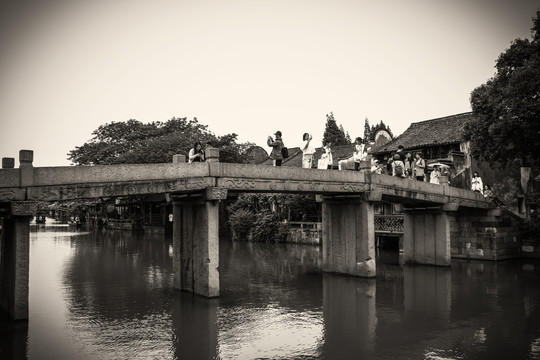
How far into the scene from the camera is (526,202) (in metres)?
30.8

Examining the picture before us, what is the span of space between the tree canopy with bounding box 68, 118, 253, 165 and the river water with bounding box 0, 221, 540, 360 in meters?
21.8

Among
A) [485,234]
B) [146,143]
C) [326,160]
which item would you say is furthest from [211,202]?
[146,143]

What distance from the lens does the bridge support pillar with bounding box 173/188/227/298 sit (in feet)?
53.9

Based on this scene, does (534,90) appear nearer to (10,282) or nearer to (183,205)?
(183,205)

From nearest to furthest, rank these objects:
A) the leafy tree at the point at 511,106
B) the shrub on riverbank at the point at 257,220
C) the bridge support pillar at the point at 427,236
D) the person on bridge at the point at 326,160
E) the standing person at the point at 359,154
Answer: the person on bridge at the point at 326,160 < the standing person at the point at 359,154 < the leafy tree at the point at 511,106 < the bridge support pillar at the point at 427,236 < the shrub on riverbank at the point at 257,220

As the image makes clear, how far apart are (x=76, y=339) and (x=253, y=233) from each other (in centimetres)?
3169

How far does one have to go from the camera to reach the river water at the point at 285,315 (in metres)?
11.9

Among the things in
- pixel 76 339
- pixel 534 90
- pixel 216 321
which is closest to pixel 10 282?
pixel 76 339

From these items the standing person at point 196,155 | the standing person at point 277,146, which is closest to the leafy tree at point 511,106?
the standing person at point 277,146

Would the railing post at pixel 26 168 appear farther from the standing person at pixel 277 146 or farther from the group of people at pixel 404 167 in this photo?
the group of people at pixel 404 167

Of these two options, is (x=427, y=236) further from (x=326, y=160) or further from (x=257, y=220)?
(x=257, y=220)

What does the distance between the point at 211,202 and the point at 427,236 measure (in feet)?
45.8

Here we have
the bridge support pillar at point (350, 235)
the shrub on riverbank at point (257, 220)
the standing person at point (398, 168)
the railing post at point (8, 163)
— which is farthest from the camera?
the shrub on riverbank at point (257, 220)

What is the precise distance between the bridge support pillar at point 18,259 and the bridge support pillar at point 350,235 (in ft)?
41.8
